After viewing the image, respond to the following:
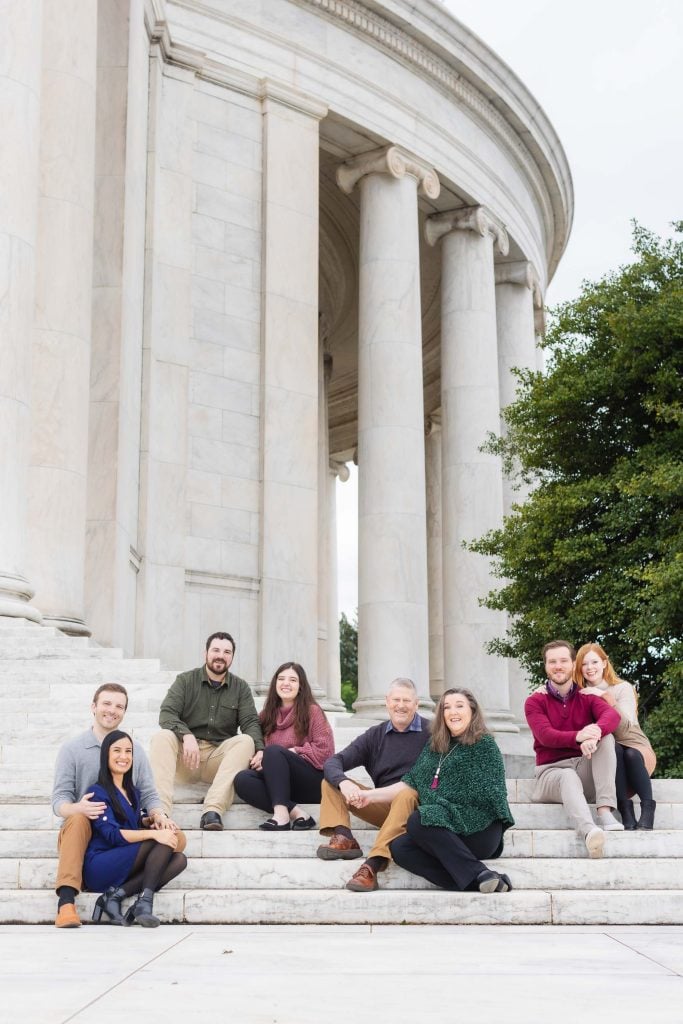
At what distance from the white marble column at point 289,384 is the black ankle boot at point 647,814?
29170mm

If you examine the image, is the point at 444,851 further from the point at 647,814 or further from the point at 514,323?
the point at 514,323

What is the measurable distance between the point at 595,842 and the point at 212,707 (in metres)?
8.52

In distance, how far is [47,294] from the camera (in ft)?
134

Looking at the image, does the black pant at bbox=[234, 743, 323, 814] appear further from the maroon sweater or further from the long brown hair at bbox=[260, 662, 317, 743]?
the maroon sweater

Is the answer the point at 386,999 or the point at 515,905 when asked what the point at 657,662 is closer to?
the point at 515,905

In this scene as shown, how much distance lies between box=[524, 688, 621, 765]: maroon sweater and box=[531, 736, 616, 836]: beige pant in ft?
0.80

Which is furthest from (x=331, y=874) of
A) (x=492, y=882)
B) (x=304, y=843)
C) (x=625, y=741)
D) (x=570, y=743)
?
(x=625, y=741)

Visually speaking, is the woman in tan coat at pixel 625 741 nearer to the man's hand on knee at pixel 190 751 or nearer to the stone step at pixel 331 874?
the stone step at pixel 331 874

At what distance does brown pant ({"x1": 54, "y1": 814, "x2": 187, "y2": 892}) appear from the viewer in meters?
20.6

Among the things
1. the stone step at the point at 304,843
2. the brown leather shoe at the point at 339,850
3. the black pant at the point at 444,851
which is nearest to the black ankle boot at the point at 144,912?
the stone step at the point at 304,843

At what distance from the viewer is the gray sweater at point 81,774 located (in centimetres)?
2227

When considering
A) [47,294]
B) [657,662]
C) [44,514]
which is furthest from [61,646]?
[657,662]

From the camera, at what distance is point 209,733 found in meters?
27.2

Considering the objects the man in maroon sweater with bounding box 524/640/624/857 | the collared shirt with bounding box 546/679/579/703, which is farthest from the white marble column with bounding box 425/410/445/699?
the man in maroon sweater with bounding box 524/640/624/857
